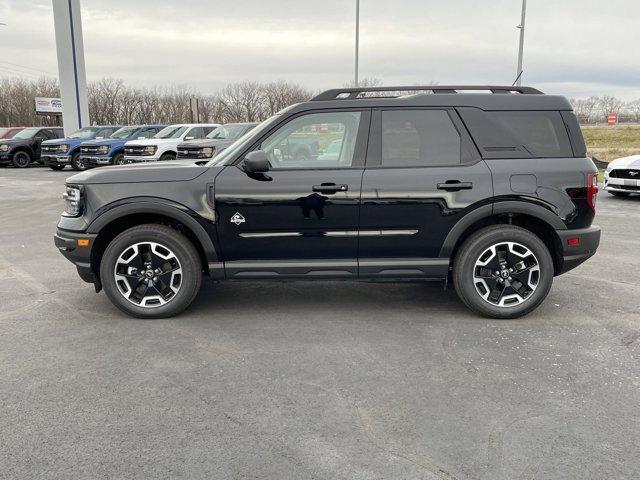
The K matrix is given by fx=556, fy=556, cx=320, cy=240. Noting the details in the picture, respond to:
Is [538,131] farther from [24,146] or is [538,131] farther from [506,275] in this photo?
[24,146]

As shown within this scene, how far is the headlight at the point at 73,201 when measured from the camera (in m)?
4.64

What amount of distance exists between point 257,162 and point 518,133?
2.19m

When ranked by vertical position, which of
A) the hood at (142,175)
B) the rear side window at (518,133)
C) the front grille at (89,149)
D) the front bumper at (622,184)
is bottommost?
the front bumper at (622,184)

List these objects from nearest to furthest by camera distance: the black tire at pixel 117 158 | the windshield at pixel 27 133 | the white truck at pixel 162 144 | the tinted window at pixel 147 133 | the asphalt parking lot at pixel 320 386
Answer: the asphalt parking lot at pixel 320 386
the white truck at pixel 162 144
the black tire at pixel 117 158
the tinted window at pixel 147 133
the windshield at pixel 27 133

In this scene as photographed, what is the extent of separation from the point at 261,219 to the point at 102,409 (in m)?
1.94

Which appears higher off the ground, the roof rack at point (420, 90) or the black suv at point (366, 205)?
the roof rack at point (420, 90)

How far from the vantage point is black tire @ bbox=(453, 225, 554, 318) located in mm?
4625

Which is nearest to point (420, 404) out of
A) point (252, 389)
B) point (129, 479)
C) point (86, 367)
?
point (252, 389)

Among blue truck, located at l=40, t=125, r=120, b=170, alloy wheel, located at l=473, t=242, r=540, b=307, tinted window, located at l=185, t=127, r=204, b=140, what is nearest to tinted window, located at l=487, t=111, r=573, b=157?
alloy wheel, located at l=473, t=242, r=540, b=307

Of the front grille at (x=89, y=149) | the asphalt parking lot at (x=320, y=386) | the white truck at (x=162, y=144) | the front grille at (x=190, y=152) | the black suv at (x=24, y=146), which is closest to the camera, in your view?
the asphalt parking lot at (x=320, y=386)

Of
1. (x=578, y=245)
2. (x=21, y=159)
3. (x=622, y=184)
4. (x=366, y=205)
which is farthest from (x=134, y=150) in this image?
(x=578, y=245)

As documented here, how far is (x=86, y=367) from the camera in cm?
375

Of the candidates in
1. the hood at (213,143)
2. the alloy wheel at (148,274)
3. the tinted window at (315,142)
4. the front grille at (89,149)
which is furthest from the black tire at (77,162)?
the tinted window at (315,142)

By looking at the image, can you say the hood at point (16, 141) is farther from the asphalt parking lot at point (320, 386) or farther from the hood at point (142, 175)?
the hood at point (142, 175)
